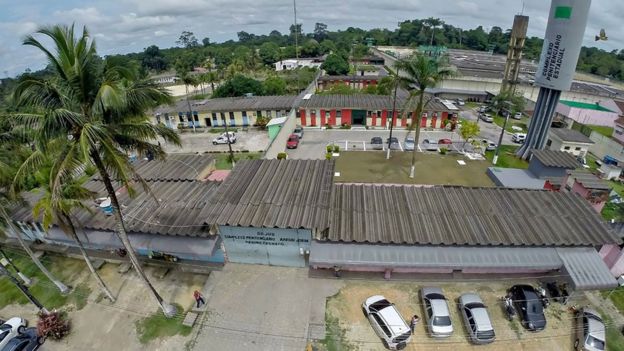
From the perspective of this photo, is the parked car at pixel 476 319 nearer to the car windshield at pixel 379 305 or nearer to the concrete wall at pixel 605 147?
the car windshield at pixel 379 305

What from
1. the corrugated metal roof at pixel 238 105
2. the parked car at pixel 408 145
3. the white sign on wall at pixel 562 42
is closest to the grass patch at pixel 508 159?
the white sign on wall at pixel 562 42

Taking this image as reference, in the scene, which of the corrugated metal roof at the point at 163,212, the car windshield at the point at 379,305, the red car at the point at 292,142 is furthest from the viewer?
the red car at the point at 292,142

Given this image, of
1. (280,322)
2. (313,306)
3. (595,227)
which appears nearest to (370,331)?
(313,306)

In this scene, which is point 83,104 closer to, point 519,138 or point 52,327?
point 52,327

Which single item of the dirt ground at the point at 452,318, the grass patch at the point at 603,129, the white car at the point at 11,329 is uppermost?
the grass patch at the point at 603,129

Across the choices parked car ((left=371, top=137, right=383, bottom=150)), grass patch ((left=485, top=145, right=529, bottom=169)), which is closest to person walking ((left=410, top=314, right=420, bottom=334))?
parked car ((left=371, top=137, right=383, bottom=150))

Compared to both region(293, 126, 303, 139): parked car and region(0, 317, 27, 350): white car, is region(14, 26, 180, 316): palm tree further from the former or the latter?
region(293, 126, 303, 139): parked car

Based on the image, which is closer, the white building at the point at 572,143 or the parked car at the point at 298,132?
the white building at the point at 572,143

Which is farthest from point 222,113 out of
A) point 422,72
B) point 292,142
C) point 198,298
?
point 198,298
